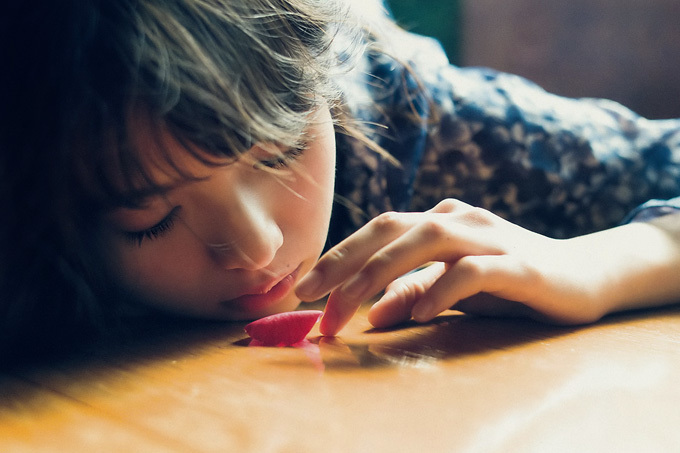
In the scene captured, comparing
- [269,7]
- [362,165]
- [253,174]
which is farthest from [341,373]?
[362,165]

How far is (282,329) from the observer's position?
18.6 inches

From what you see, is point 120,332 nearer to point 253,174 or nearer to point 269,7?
point 253,174

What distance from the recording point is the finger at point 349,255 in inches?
18.4

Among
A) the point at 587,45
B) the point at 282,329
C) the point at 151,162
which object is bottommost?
the point at 282,329

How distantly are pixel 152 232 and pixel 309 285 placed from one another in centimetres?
14

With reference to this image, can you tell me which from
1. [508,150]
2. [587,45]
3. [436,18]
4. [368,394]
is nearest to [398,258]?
[368,394]

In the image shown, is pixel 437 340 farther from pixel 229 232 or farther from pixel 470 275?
pixel 229 232

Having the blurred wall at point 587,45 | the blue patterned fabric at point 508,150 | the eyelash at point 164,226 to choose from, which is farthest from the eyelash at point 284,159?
the blurred wall at point 587,45

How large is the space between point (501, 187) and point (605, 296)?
380 mm

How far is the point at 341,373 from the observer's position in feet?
1.29

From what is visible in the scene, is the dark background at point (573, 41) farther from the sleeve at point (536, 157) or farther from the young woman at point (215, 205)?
the young woman at point (215, 205)

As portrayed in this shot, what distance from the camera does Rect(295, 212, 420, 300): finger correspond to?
1.53ft

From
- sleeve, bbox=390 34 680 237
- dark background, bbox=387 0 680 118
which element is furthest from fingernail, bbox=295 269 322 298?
dark background, bbox=387 0 680 118

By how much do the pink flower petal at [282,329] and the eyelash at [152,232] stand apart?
0.10 m
